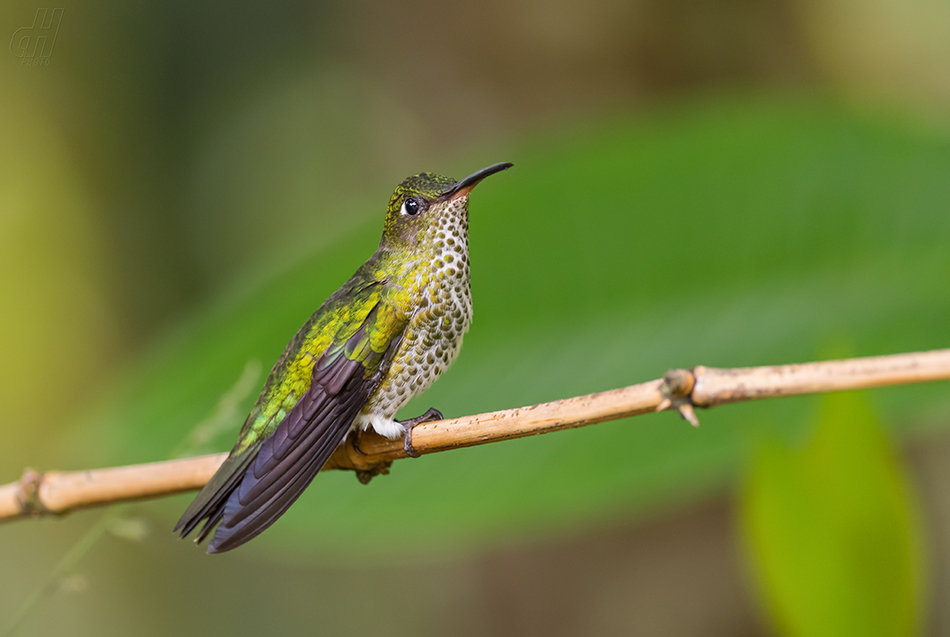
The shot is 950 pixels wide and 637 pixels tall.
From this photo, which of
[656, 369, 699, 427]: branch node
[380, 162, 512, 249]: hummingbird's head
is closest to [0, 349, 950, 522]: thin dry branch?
[656, 369, 699, 427]: branch node

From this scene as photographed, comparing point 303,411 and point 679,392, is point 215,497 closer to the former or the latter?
point 303,411

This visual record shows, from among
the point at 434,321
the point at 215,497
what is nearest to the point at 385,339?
the point at 434,321

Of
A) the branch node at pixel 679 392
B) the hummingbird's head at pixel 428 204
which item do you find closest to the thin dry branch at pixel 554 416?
the branch node at pixel 679 392

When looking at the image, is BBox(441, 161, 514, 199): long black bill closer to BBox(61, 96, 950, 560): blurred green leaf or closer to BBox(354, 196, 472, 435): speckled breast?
BBox(354, 196, 472, 435): speckled breast

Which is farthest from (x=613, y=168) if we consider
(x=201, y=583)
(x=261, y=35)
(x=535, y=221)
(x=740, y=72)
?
(x=261, y=35)

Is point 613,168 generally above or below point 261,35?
below

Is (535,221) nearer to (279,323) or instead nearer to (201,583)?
(279,323)

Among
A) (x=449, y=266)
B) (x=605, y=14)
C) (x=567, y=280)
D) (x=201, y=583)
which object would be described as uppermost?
(x=605, y=14)

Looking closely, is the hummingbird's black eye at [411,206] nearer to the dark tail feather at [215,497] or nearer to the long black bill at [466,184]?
the long black bill at [466,184]
